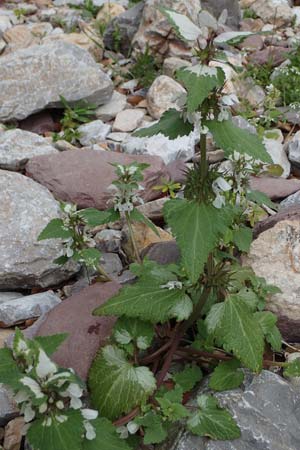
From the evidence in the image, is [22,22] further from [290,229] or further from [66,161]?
[290,229]

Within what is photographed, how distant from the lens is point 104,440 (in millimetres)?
2184

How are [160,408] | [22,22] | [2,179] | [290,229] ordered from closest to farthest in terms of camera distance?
1. [160,408]
2. [290,229]
3. [2,179]
4. [22,22]

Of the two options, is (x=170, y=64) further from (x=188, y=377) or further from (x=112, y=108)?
(x=188, y=377)

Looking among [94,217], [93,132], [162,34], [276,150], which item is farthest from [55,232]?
[162,34]

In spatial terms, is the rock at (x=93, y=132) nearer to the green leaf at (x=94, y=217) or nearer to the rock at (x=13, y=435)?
the green leaf at (x=94, y=217)

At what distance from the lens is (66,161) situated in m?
4.26

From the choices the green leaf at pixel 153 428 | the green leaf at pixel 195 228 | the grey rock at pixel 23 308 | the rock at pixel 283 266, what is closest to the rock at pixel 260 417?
the green leaf at pixel 153 428

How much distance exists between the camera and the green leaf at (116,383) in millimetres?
2477

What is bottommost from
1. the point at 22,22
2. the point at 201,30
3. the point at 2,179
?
the point at 22,22

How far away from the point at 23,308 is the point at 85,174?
45.9 inches

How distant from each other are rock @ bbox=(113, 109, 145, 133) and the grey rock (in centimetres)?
205

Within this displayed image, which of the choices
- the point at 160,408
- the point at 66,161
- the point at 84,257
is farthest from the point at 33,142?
the point at 160,408

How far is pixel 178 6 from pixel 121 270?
3116mm

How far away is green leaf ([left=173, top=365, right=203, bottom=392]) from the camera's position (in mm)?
2629
